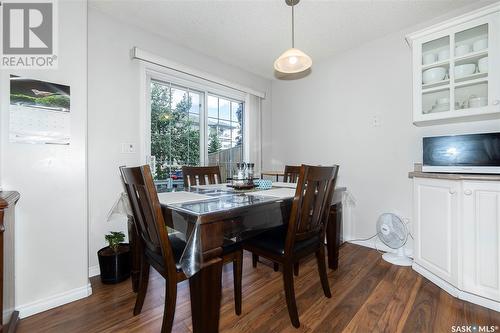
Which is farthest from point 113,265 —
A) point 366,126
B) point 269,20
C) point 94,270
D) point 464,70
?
point 464,70

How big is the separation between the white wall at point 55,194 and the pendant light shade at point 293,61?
1.56 metres

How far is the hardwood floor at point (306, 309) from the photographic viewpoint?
138 cm

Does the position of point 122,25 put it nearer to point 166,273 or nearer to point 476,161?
point 166,273

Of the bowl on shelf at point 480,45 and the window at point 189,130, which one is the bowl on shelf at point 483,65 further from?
the window at point 189,130

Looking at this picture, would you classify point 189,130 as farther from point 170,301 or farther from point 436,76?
point 436,76

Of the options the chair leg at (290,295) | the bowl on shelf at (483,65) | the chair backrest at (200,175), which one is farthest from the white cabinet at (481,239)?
the chair backrest at (200,175)

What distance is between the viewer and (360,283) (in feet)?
6.16

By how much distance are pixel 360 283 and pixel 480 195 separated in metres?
1.07

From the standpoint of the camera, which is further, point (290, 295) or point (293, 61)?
point (293, 61)

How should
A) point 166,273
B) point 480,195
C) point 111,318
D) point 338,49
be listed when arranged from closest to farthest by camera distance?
point 166,273
point 111,318
point 480,195
point 338,49

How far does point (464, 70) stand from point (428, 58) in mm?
311

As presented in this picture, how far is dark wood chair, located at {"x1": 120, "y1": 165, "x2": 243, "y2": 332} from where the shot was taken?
1.09 meters

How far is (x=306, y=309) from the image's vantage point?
1.55 m

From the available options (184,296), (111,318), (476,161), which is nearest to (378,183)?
(476,161)
